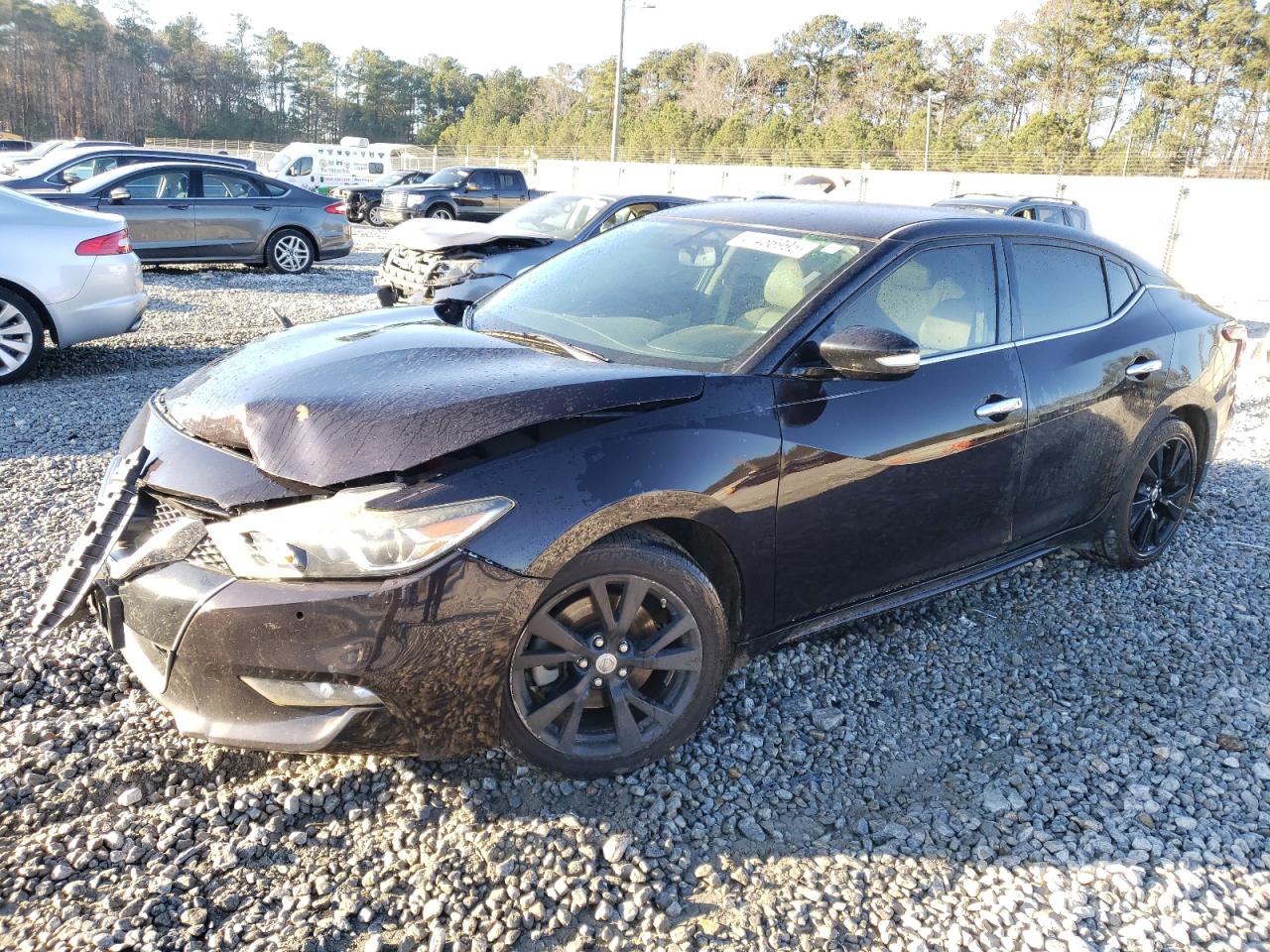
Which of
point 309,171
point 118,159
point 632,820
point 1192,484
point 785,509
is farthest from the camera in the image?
point 309,171

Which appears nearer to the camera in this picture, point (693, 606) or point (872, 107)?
point (693, 606)

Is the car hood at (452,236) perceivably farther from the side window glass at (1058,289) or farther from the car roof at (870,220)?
the side window glass at (1058,289)

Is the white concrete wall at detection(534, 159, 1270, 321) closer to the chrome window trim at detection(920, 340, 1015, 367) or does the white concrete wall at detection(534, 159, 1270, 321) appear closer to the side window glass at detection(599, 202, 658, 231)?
Result: the side window glass at detection(599, 202, 658, 231)

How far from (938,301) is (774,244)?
0.62 meters

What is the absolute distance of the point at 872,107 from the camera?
57500 mm

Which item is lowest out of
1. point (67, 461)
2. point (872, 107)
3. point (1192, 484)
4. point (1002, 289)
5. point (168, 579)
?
point (67, 461)

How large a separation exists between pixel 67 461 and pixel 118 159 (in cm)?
1139

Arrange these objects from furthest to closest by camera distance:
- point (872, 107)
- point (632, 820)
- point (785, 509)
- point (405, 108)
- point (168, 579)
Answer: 1. point (405, 108)
2. point (872, 107)
3. point (785, 509)
4. point (632, 820)
5. point (168, 579)

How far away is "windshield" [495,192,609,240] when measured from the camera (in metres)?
9.59

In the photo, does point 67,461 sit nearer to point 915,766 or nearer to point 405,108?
point 915,766

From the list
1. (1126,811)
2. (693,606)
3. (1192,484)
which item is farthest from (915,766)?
(1192,484)

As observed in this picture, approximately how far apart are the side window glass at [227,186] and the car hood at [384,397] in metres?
10.9

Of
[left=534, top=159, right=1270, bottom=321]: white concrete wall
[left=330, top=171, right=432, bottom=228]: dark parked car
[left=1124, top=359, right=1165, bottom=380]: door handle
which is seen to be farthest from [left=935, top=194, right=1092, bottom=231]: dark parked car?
[left=330, top=171, right=432, bottom=228]: dark parked car

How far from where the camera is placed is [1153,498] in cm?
439
